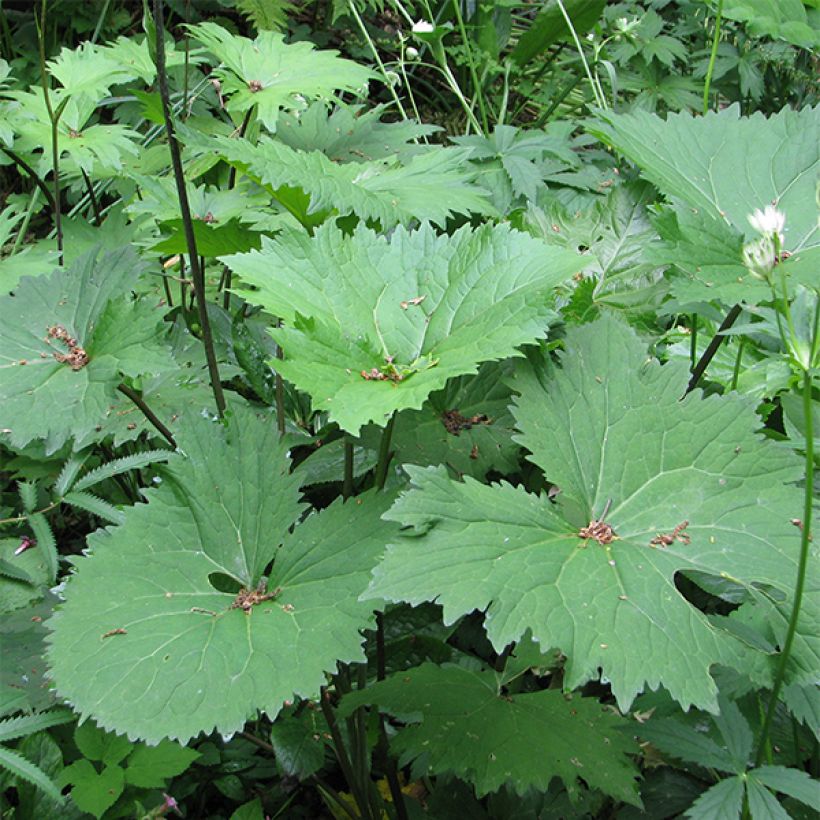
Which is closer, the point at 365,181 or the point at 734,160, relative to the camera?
the point at 734,160

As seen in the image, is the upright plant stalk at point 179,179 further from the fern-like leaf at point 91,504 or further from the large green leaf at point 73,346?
the fern-like leaf at point 91,504

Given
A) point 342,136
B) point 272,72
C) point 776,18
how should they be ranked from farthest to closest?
point 776,18
point 342,136
point 272,72

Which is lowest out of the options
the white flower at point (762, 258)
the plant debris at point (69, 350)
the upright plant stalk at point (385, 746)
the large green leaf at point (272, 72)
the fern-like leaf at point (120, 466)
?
the upright plant stalk at point (385, 746)

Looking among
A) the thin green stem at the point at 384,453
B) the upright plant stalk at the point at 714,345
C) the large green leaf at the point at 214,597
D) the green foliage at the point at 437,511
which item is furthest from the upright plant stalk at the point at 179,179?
the upright plant stalk at the point at 714,345

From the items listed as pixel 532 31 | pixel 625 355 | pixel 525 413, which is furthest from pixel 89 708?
pixel 532 31

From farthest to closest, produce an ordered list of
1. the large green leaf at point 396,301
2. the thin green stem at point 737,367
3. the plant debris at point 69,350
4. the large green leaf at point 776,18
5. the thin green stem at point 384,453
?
the large green leaf at point 776,18 < the thin green stem at point 737,367 < the plant debris at point 69,350 < the thin green stem at point 384,453 < the large green leaf at point 396,301

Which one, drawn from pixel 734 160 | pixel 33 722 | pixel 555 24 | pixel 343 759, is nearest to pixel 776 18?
pixel 555 24

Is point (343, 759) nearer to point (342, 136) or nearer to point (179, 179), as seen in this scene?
point (179, 179)

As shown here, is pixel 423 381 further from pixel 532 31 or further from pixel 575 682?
pixel 532 31
